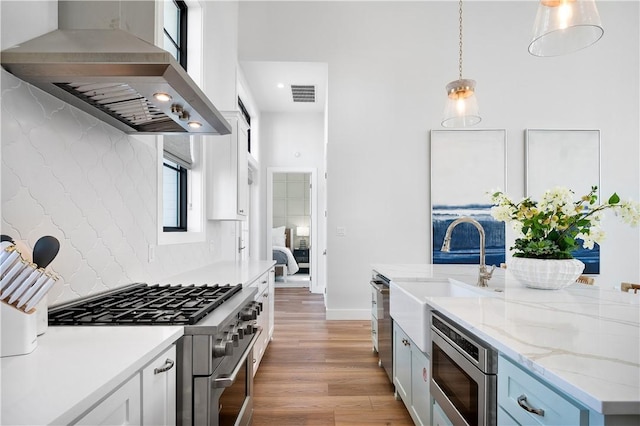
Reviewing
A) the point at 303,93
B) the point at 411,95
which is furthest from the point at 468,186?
the point at 303,93

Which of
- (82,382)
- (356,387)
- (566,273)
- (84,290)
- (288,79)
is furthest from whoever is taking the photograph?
(288,79)

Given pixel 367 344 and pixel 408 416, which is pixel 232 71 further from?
pixel 408 416

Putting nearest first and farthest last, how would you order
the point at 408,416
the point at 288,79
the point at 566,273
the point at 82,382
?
the point at 82,382 → the point at 566,273 → the point at 408,416 → the point at 288,79

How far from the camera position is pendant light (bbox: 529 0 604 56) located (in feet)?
5.60

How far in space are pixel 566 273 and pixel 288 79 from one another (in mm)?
4413

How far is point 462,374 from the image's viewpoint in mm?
1340

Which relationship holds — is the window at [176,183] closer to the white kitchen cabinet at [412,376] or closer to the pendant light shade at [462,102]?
the white kitchen cabinet at [412,376]

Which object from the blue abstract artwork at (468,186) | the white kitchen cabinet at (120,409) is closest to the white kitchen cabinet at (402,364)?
the white kitchen cabinet at (120,409)

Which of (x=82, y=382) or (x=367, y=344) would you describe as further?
Answer: (x=367, y=344)

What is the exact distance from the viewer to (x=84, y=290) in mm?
1608

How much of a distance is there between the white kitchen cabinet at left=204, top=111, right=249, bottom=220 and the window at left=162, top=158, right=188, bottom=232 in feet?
0.84

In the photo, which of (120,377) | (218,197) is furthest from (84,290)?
(218,197)

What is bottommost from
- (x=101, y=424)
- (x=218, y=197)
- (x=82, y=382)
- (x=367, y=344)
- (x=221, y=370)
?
(x=367, y=344)

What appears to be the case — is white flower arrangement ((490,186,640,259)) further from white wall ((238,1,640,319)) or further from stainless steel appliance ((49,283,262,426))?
white wall ((238,1,640,319))
